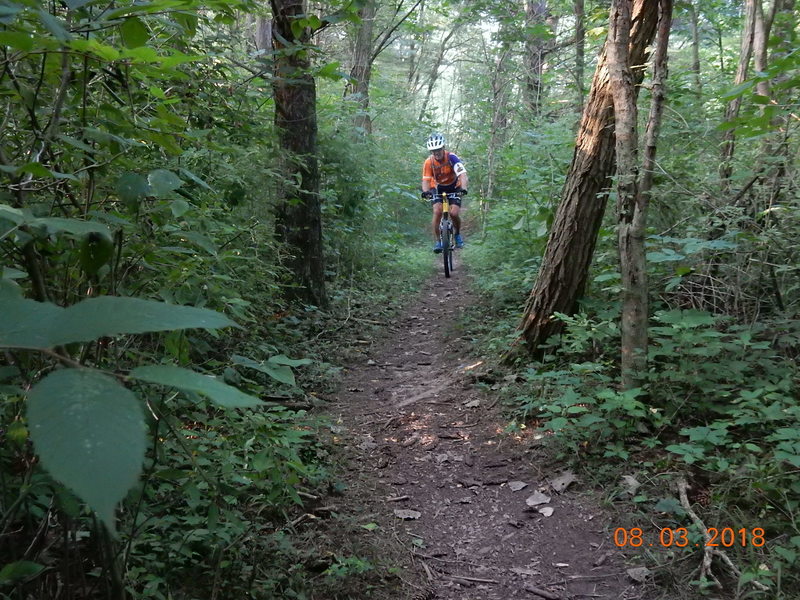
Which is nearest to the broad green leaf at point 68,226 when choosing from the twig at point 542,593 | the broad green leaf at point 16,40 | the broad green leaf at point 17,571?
the broad green leaf at point 16,40

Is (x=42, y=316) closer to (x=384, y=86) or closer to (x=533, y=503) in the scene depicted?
(x=533, y=503)

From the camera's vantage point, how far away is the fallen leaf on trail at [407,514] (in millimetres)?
3402

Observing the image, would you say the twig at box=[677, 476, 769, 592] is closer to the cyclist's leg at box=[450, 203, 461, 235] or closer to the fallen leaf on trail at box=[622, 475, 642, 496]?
the fallen leaf on trail at box=[622, 475, 642, 496]

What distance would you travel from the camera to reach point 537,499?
11.6 feet

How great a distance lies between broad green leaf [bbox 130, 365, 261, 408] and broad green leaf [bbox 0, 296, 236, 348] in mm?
52

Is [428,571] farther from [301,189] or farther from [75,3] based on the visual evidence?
[301,189]

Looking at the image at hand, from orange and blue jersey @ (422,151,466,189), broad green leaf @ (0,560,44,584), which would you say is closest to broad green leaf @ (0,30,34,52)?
broad green leaf @ (0,560,44,584)

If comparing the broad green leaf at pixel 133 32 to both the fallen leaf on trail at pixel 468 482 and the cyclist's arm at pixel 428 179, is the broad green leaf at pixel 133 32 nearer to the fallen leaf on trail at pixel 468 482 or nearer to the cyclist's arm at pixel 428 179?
the fallen leaf on trail at pixel 468 482

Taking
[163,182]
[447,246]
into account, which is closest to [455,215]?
[447,246]

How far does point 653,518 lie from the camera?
3061 millimetres

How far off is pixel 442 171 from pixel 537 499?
24.9ft

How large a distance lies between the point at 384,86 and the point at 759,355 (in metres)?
18.2

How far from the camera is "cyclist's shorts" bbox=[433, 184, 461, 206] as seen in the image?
9.94 meters

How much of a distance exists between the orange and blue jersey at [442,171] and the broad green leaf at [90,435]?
9.80 m
